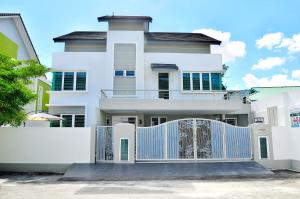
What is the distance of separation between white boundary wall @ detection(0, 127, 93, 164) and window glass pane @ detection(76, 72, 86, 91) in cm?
633

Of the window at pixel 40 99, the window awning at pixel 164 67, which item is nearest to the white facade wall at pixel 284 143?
the window awning at pixel 164 67

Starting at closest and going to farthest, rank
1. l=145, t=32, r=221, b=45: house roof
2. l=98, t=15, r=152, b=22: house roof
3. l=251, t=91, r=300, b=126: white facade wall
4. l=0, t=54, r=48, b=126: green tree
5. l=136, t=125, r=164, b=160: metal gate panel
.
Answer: l=0, t=54, r=48, b=126: green tree → l=136, t=125, r=164, b=160: metal gate panel → l=251, t=91, r=300, b=126: white facade wall → l=98, t=15, r=152, b=22: house roof → l=145, t=32, r=221, b=45: house roof

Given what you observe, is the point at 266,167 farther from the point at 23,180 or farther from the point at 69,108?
the point at 69,108

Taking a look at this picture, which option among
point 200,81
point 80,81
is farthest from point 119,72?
point 200,81

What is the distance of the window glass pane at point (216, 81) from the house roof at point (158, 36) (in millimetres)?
3401

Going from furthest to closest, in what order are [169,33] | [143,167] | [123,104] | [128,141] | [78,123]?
[169,33]
[78,123]
[123,104]
[128,141]
[143,167]

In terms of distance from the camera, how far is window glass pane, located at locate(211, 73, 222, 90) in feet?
60.4

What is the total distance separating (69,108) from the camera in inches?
704

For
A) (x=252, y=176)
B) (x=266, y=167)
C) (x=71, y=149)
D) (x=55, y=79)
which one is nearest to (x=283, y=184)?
(x=252, y=176)

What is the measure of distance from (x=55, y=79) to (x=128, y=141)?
29.2 feet

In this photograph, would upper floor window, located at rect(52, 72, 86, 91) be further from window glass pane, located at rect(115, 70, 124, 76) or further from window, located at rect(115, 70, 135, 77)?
window, located at rect(115, 70, 135, 77)

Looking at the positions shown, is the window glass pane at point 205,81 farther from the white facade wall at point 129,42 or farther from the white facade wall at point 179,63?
the white facade wall at point 129,42

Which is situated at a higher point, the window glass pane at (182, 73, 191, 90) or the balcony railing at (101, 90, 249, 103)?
the window glass pane at (182, 73, 191, 90)

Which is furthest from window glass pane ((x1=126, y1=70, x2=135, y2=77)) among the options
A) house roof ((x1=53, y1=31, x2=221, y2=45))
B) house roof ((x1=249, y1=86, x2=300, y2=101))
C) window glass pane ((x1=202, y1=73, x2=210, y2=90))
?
house roof ((x1=249, y1=86, x2=300, y2=101))
